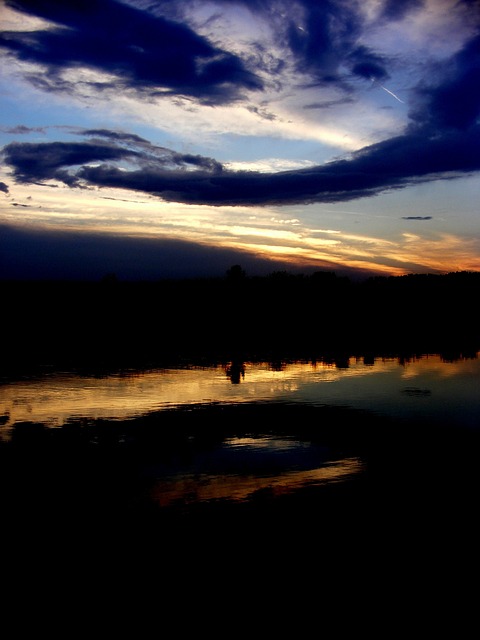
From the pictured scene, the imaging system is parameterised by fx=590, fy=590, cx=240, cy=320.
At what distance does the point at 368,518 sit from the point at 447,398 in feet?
45.6

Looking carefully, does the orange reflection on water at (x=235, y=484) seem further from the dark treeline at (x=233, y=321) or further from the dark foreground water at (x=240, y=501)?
the dark treeline at (x=233, y=321)

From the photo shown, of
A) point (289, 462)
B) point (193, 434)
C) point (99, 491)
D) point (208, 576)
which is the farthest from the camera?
point (193, 434)

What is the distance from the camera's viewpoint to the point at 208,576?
9352 mm

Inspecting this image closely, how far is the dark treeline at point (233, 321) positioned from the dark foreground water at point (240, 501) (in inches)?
514

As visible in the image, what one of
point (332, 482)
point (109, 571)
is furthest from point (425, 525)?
point (109, 571)

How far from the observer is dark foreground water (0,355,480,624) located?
914cm

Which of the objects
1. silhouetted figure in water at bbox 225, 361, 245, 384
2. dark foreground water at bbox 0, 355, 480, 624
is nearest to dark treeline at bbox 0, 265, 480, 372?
silhouetted figure in water at bbox 225, 361, 245, 384

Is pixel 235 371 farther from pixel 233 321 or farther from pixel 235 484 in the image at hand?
pixel 233 321

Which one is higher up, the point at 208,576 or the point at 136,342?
the point at 136,342

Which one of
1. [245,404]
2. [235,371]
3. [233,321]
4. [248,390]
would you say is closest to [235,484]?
[245,404]

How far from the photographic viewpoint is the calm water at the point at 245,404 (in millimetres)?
13543

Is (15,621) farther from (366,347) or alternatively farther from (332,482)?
(366,347)

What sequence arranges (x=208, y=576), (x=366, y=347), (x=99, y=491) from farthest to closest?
1. (x=366, y=347)
2. (x=99, y=491)
3. (x=208, y=576)

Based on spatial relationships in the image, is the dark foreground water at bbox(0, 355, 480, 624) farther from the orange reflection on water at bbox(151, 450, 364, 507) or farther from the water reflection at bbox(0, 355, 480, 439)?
the water reflection at bbox(0, 355, 480, 439)
